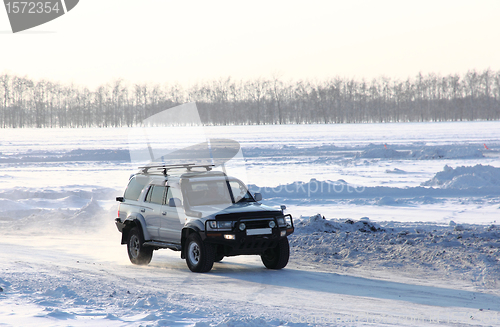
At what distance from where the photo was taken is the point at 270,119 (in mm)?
159250

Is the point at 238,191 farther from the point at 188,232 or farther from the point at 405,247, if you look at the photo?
the point at 405,247

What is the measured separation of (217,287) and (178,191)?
7.98 feet

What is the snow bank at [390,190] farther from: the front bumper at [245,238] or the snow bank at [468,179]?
the front bumper at [245,238]

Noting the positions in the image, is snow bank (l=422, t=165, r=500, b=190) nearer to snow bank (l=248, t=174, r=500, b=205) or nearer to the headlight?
snow bank (l=248, t=174, r=500, b=205)

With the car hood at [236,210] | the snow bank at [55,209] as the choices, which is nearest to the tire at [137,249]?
the car hood at [236,210]

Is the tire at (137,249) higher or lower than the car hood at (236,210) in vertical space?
lower

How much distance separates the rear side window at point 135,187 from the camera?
38.1 ft

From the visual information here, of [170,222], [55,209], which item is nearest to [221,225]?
Result: [170,222]

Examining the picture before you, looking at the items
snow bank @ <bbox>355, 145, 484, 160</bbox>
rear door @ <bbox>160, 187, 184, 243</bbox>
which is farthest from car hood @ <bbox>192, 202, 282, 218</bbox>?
snow bank @ <bbox>355, 145, 484, 160</bbox>

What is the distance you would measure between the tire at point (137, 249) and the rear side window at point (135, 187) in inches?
31.3

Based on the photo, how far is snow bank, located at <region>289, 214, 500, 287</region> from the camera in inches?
406

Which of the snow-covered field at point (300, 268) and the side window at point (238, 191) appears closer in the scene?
the snow-covered field at point (300, 268)

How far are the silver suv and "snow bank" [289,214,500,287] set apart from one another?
192 cm

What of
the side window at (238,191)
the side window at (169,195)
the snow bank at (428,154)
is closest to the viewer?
the side window at (169,195)
